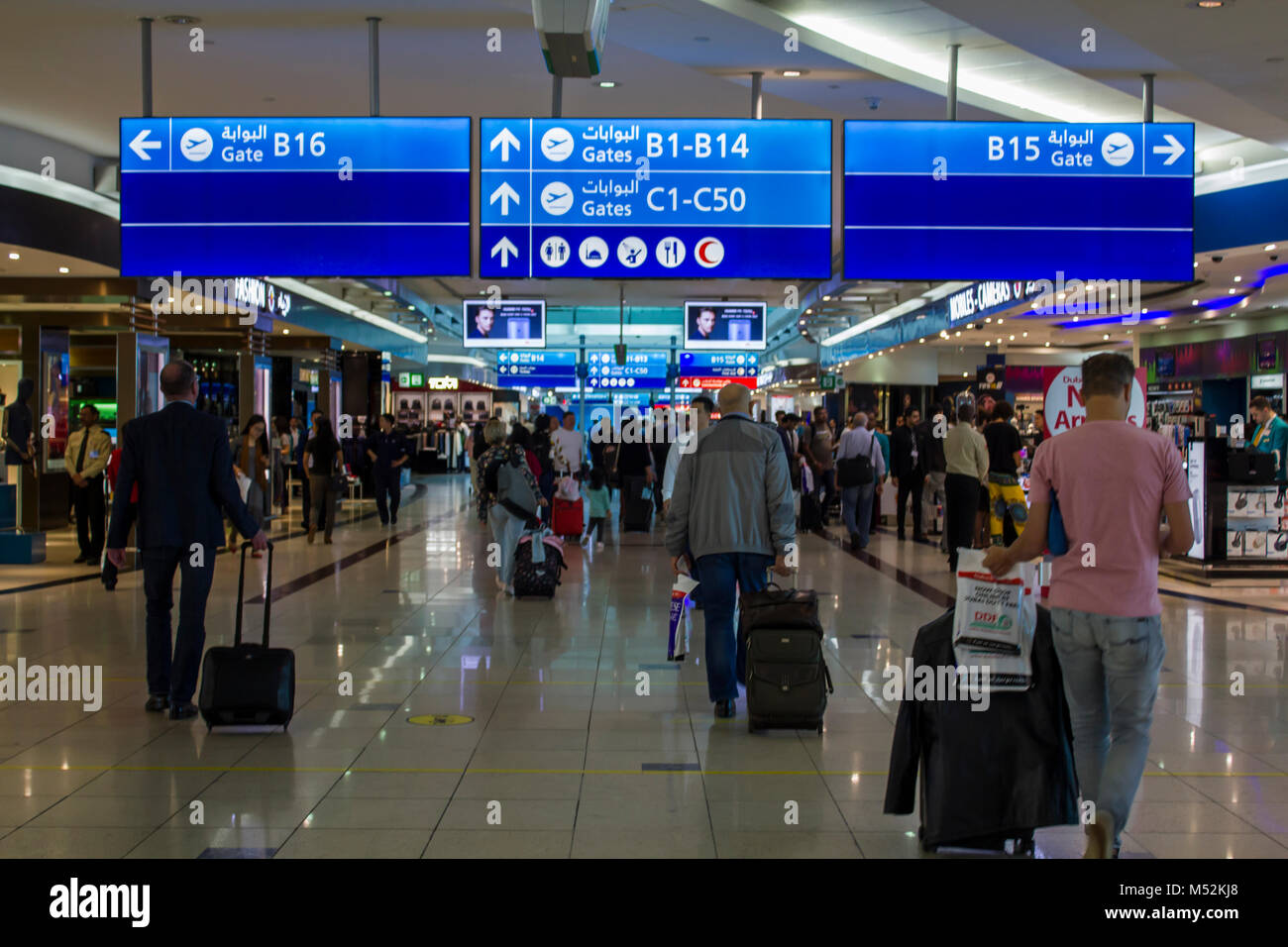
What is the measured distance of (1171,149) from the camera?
7.91m

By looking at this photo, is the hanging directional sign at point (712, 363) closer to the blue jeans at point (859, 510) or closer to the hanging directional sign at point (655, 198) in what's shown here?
the blue jeans at point (859, 510)

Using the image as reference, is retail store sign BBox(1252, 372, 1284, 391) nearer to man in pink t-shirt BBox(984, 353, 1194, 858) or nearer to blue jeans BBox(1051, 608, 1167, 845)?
man in pink t-shirt BBox(984, 353, 1194, 858)

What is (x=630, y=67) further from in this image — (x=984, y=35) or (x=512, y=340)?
(x=512, y=340)

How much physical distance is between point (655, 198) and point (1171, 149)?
3235 mm

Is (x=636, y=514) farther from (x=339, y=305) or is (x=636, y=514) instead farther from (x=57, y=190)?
(x=57, y=190)

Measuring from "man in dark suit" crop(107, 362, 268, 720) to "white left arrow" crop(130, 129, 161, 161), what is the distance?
7.31 ft

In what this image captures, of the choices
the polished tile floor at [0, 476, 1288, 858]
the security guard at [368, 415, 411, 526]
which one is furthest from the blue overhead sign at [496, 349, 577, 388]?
the polished tile floor at [0, 476, 1288, 858]

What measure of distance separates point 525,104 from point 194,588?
232 inches

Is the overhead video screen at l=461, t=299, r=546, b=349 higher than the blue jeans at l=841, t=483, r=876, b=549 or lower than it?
higher

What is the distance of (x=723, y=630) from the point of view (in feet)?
20.1

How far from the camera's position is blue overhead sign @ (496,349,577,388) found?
32.6 metres

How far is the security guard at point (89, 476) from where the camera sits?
1296 centimetres

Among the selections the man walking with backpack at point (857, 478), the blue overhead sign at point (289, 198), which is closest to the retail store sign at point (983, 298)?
the man walking with backpack at point (857, 478)

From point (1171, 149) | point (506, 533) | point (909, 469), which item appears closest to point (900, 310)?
point (909, 469)
